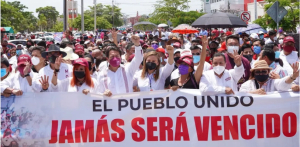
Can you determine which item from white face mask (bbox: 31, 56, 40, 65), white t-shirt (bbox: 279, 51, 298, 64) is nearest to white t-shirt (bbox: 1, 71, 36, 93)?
white face mask (bbox: 31, 56, 40, 65)

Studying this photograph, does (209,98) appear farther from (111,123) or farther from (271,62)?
(271,62)

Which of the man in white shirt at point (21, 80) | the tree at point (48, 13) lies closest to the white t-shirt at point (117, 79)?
the man in white shirt at point (21, 80)

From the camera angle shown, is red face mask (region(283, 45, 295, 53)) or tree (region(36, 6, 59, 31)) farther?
tree (region(36, 6, 59, 31))

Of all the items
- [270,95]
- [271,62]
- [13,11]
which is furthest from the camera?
[13,11]

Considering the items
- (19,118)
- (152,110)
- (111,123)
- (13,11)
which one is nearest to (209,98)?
(152,110)

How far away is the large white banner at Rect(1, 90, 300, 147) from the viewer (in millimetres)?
5176

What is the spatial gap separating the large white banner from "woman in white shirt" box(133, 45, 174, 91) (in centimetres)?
52

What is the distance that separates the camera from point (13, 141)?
5199 millimetres

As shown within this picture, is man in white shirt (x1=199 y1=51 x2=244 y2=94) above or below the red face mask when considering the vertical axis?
below

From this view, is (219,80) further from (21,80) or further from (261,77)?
(21,80)

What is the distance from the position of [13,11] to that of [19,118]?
53681mm

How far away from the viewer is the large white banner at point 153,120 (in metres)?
5.18

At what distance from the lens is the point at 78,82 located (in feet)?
17.9

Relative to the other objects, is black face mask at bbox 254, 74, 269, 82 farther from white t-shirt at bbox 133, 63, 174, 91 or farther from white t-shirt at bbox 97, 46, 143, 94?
white t-shirt at bbox 97, 46, 143, 94
